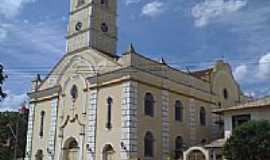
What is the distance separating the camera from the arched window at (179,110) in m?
35.5

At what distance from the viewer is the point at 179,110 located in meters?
35.9

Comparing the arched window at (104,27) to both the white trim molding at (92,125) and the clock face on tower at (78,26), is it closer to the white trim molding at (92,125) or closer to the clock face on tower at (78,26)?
the clock face on tower at (78,26)

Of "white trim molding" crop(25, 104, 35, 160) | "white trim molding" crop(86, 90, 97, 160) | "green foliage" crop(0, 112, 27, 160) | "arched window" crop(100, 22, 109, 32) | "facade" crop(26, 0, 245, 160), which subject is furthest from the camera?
"green foliage" crop(0, 112, 27, 160)

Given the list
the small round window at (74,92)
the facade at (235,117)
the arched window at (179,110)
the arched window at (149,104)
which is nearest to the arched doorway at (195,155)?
the facade at (235,117)

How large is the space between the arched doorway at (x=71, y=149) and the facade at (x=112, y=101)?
0.27 ft

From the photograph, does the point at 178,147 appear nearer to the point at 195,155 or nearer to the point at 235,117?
the point at 195,155

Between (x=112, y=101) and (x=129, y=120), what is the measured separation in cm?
265

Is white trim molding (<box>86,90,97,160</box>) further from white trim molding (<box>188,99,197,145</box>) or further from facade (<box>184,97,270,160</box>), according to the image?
white trim molding (<box>188,99,197,145</box>)

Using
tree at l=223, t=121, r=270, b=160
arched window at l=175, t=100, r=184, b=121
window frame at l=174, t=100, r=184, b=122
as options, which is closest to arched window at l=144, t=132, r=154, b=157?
window frame at l=174, t=100, r=184, b=122

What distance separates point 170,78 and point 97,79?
611 centimetres

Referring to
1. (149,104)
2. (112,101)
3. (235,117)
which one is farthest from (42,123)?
(235,117)

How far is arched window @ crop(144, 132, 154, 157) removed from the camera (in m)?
31.6

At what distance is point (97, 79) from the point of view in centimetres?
3378

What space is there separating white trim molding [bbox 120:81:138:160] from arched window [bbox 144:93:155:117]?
1.40 meters
